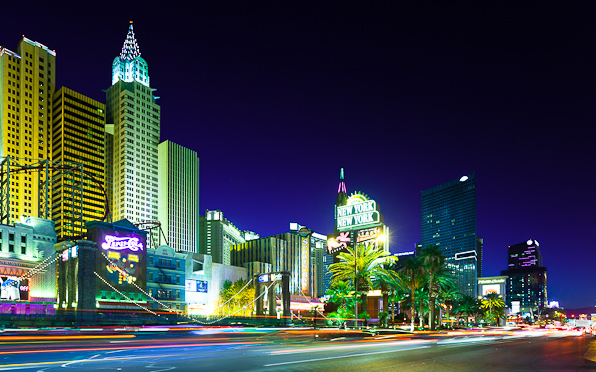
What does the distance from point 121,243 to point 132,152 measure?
11986 cm

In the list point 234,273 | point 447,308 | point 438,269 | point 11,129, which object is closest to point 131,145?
point 11,129

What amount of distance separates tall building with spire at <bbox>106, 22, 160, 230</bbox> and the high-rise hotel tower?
23.0 metres

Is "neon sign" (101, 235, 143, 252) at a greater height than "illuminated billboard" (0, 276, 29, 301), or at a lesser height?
greater

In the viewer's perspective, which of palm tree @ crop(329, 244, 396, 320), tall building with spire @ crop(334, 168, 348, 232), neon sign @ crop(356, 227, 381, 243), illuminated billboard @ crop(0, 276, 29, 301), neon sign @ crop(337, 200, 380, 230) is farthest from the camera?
tall building with spire @ crop(334, 168, 348, 232)

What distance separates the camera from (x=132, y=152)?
191 meters

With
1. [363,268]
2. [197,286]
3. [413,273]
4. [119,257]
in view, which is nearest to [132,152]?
[197,286]

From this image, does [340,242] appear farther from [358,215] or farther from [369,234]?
[369,234]

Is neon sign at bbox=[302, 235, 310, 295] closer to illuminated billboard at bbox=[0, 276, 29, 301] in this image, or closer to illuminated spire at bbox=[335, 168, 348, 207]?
illuminated spire at bbox=[335, 168, 348, 207]

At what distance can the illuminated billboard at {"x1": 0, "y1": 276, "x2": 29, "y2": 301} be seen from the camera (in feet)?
224

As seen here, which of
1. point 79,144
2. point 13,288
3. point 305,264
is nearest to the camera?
point 13,288

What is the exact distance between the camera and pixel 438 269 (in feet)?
226

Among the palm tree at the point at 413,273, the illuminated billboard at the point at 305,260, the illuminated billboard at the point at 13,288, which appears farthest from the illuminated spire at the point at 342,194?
the illuminated billboard at the point at 13,288

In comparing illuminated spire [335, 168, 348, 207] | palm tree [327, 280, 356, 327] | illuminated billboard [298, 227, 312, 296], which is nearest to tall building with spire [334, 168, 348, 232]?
illuminated spire [335, 168, 348, 207]

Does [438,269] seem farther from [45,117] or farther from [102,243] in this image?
[45,117]
